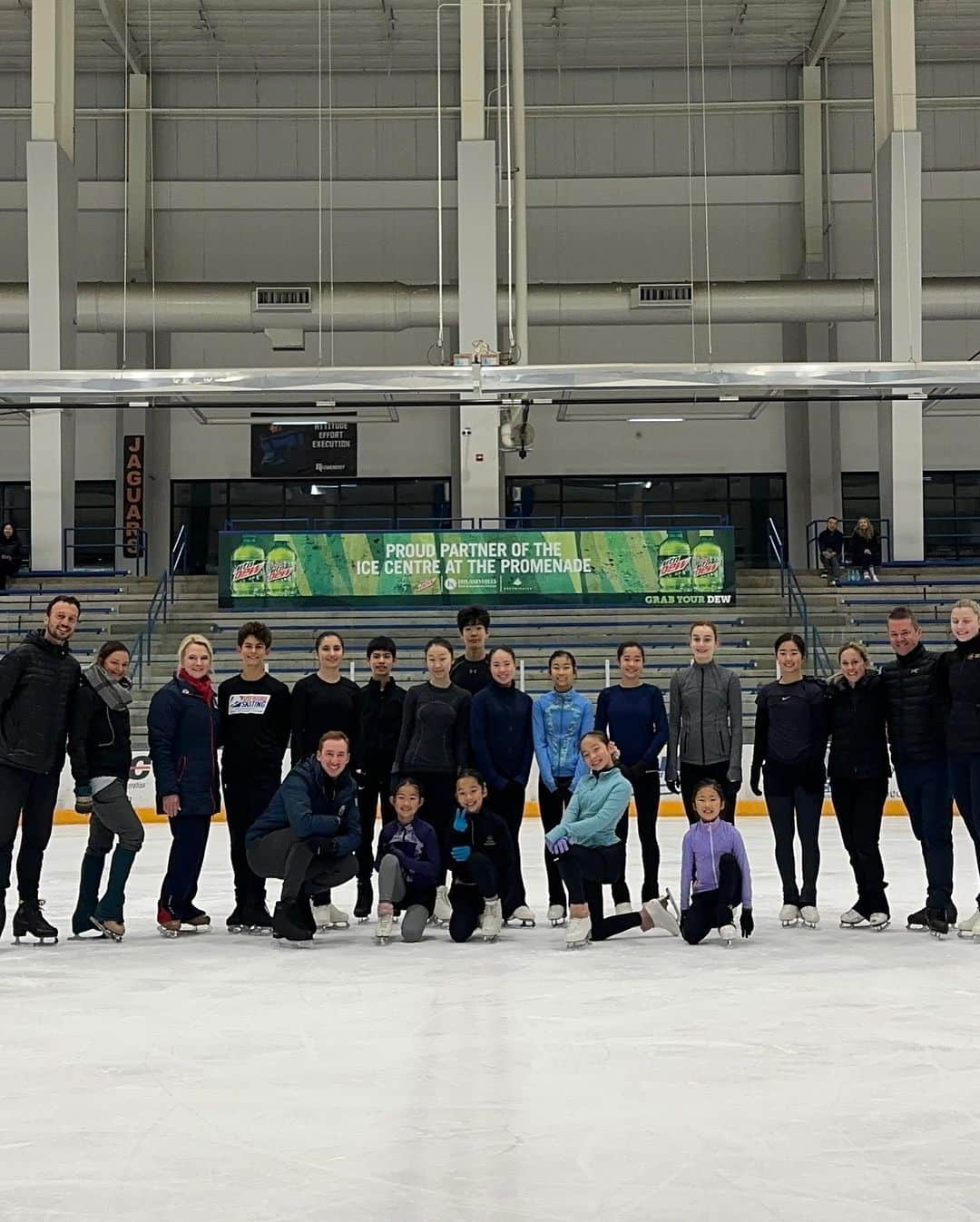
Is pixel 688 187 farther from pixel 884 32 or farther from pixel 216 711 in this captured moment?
pixel 216 711

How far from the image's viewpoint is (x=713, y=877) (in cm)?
701

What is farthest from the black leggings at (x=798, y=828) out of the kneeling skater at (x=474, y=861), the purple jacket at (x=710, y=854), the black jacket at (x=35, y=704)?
the black jacket at (x=35, y=704)

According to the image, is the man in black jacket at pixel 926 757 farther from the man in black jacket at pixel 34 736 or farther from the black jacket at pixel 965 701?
the man in black jacket at pixel 34 736

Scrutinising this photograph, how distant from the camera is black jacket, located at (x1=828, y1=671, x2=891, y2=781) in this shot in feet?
23.7

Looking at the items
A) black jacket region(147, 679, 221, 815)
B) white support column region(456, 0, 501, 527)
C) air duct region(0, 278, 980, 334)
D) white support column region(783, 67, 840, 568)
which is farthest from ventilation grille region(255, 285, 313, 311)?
black jacket region(147, 679, 221, 815)

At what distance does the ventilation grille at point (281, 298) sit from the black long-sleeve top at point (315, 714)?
53.2 ft

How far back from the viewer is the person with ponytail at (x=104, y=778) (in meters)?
6.92

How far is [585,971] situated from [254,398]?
34.2ft

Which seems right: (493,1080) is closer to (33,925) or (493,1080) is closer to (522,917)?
(522,917)

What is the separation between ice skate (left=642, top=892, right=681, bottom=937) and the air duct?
16.3m

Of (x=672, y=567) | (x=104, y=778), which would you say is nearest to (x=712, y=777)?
(x=104, y=778)

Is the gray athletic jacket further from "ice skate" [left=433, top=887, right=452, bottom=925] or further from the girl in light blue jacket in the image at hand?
"ice skate" [left=433, top=887, right=452, bottom=925]

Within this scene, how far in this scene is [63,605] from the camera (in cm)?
682

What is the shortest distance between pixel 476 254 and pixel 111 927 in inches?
563
